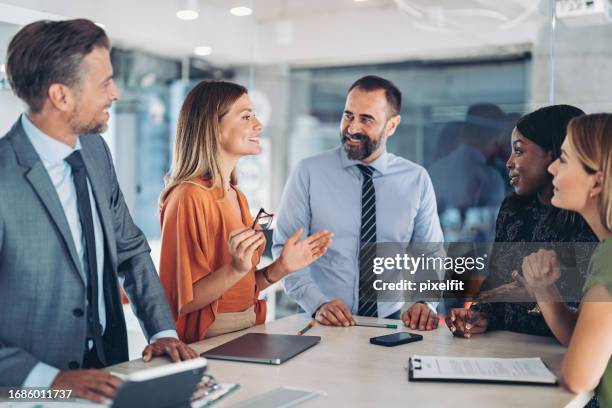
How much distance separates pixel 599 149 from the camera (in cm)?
184

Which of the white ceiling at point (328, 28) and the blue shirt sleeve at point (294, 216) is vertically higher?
the white ceiling at point (328, 28)

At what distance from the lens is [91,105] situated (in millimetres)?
1834

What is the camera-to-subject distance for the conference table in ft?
5.32

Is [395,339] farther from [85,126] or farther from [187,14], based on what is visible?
[187,14]

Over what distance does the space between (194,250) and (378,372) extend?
0.82 m

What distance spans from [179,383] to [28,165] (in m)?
0.73

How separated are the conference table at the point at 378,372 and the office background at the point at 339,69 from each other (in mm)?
1626

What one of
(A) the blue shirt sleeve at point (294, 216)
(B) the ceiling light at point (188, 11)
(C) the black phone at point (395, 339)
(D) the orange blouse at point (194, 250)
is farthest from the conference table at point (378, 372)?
(B) the ceiling light at point (188, 11)

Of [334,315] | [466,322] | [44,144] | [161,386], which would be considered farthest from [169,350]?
[466,322]

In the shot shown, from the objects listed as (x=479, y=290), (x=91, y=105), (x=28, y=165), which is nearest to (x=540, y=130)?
(x=479, y=290)

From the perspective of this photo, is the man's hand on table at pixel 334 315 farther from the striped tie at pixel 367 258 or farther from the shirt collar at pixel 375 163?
the shirt collar at pixel 375 163

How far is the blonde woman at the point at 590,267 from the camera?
5.55 ft

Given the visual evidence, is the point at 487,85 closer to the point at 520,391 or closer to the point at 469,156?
the point at 469,156

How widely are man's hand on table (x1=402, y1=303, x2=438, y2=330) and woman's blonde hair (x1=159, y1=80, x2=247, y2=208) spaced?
33.8 inches
